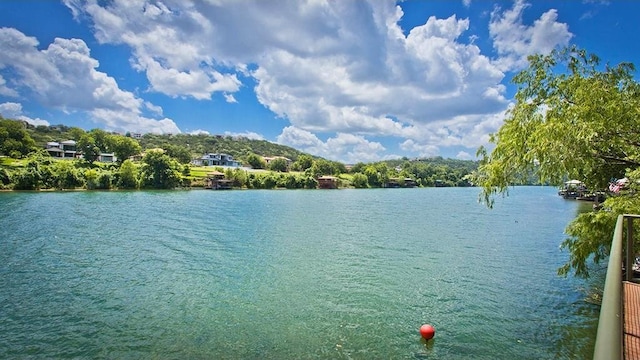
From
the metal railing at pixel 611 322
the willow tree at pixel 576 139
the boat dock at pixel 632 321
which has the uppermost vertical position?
the willow tree at pixel 576 139

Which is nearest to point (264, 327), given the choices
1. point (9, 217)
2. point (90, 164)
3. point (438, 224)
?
point (438, 224)

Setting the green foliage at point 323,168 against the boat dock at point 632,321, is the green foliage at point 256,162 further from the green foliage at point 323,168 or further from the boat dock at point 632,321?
the boat dock at point 632,321

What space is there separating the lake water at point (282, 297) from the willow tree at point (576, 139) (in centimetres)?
444

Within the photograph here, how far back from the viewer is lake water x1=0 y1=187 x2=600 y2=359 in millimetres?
11727

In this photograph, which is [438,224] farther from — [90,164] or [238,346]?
[90,164]

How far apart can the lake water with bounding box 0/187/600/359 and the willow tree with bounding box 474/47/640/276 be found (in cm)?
444

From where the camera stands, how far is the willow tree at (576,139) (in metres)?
9.18

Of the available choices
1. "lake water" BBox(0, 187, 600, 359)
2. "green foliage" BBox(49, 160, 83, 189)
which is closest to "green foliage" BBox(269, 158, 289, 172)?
"green foliage" BBox(49, 160, 83, 189)

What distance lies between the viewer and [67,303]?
49.2 feet

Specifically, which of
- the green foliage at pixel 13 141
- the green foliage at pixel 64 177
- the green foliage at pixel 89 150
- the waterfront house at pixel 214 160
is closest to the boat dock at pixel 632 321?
the green foliage at pixel 64 177

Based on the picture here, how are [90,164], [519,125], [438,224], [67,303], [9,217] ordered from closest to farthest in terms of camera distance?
[519,125]
[67,303]
[9,217]
[438,224]
[90,164]

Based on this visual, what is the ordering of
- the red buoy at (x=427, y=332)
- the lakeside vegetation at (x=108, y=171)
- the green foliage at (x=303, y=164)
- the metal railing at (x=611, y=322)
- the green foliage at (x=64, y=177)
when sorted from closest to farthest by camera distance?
1. the metal railing at (x=611, y=322)
2. the red buoy at (x=427, y=332)
3. the lakeside vegetation at (x=108, y=171)
4. the green foliage at (x=64, y=177)
5. the green foliage at (x=303, y=164)

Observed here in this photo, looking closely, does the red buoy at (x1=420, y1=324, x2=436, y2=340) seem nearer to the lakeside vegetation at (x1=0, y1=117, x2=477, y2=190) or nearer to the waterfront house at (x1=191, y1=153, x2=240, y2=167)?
the lakeside vegetation at (x1=0, y1=117, x2=477, y2=190)

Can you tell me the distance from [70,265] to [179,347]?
13.6 metres
